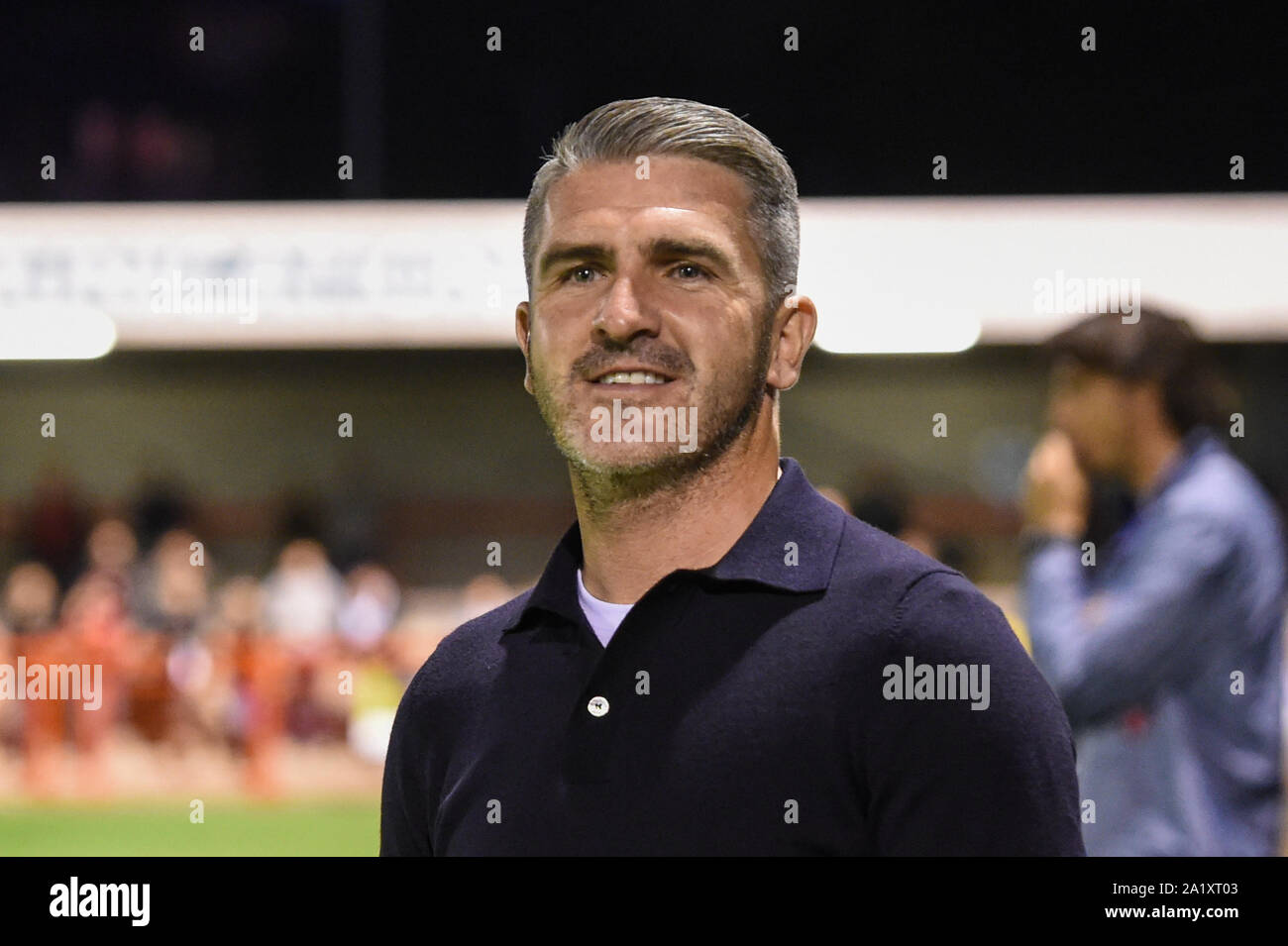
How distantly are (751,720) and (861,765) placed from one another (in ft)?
0.44

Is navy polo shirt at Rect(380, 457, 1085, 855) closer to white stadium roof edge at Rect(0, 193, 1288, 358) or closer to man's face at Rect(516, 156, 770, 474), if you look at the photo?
man's face at Rect(516, 156, 770, 474)

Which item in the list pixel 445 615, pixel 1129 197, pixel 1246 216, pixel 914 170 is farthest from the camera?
pixel 445 615

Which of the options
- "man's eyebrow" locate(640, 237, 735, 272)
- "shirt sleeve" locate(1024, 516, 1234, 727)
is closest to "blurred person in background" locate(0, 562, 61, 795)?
"shirt sleeve" locate(1024, 516, 1234, 727)

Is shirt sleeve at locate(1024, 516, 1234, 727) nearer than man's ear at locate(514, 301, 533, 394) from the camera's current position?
No

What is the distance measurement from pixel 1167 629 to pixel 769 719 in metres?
1.28

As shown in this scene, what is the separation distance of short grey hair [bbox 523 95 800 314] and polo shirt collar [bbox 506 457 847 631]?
0.81 ft

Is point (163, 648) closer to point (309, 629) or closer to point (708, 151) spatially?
point (309, 629)

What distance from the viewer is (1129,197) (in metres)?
8.69

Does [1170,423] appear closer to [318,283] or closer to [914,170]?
[914,170]

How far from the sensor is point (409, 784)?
1769mm

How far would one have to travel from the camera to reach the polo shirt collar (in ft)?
5.14
